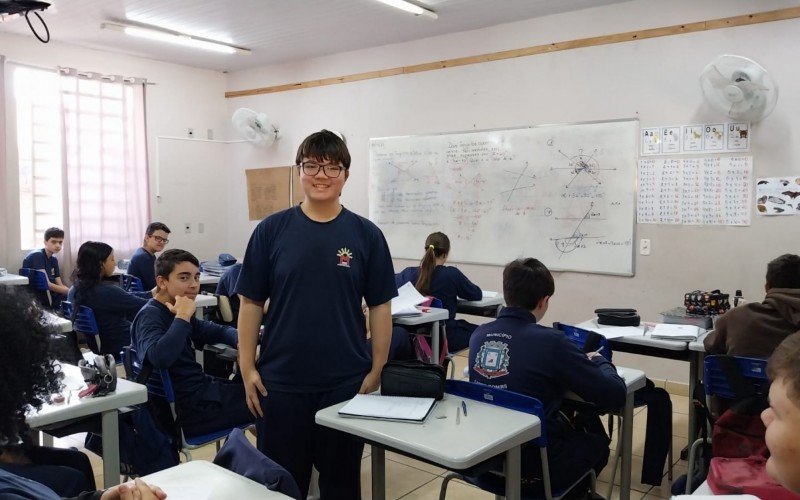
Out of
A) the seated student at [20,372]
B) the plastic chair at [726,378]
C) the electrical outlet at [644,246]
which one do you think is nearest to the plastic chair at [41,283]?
the electrical outlet at [644,246]

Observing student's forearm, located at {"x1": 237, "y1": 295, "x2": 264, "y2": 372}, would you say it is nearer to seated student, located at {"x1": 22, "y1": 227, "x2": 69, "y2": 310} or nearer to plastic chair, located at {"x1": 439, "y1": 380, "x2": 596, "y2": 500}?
plastic chair, located at {"x1": 439, "y1": 380, "x2": 596, "y2": 500}

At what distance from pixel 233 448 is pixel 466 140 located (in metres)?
4.59

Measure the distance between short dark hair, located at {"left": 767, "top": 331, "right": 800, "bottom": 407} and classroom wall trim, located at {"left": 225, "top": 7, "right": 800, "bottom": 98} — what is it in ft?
13.3

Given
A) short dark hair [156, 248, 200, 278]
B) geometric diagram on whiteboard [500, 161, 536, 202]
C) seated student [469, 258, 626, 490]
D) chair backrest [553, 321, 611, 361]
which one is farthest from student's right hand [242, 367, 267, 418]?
geometric diagram on whiteboard [500, 161, 536, 202]

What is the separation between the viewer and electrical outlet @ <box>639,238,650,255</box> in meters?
4.86

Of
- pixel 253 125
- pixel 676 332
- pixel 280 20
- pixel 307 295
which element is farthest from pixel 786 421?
pixel 253 125

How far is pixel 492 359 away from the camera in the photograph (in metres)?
2.22

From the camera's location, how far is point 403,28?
584 cm

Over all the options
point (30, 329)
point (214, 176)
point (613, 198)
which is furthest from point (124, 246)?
point (30, 329)

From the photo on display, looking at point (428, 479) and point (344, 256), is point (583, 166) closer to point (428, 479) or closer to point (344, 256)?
point (428, 479)

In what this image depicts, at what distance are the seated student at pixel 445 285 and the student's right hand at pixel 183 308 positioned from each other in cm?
191

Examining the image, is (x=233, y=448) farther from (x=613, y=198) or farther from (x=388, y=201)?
(x=388, y=201)

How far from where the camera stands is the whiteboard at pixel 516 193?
16.4ft

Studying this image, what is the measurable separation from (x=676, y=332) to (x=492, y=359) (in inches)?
56.1
